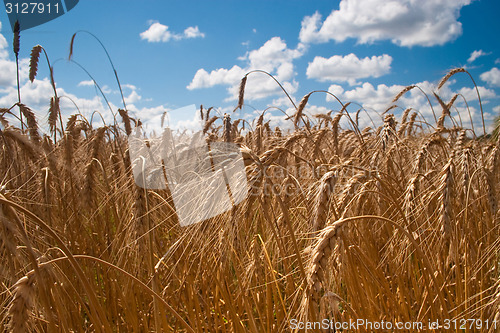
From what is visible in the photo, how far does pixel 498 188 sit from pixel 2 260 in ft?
9.71

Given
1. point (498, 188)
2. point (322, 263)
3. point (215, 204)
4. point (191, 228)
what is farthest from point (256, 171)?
point (498, 188)

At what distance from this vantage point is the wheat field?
1098mm

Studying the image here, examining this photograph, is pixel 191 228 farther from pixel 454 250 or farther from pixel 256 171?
pixel 454 250

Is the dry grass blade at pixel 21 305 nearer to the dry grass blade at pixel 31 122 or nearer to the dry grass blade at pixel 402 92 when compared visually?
the dry grass blade at pixel 31 122

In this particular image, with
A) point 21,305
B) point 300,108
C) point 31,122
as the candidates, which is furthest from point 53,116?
point 21,305

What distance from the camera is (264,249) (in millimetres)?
1285

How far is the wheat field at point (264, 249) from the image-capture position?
3.60 ft

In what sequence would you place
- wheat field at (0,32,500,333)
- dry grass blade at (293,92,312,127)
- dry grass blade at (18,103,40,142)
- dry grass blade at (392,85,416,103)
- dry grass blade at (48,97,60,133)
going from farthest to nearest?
1. dry grass blade at (392,85,416,103)
2. dry grass blade at (293,92,312,127)
3. dry grass blade at (48,97,60,133)
4. dry grass blade at (18,103,40,142)
5. wheat field at (0,32,500,333)

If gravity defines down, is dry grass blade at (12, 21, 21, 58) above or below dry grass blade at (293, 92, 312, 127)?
above

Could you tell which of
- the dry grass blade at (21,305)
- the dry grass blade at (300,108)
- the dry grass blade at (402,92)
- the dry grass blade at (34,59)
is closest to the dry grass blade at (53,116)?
the dry grass blade at (34,59)

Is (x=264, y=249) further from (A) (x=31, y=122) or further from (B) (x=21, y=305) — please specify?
(A) (x=31, y=122)

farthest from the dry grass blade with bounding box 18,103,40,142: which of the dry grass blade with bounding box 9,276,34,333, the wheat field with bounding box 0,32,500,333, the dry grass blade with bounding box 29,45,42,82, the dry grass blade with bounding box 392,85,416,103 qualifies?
the dry grass blade with bounding box 392,85,416,103

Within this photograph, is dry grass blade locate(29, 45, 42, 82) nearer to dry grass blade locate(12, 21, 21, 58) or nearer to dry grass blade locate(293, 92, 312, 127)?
dry grass blade locate(12, 21, 21, 58)

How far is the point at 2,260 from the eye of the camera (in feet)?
4.79
